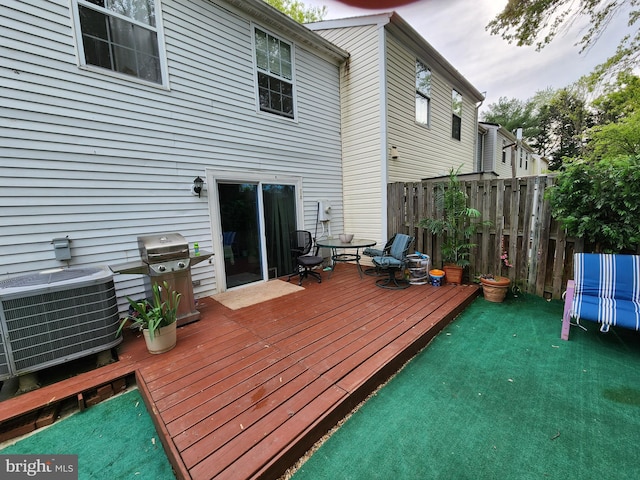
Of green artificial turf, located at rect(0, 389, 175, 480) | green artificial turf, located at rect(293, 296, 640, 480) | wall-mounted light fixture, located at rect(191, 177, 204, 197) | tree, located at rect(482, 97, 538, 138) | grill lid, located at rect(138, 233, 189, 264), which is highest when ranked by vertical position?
tree, located at rect(482, 97, 538, 138)

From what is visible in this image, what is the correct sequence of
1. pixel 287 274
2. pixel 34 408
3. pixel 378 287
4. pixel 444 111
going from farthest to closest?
pixel 444 111 → pixel 287 274 → pixel 378 287 → pixel 34 408

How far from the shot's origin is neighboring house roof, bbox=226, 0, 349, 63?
169 inches

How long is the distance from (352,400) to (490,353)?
1.66 meters

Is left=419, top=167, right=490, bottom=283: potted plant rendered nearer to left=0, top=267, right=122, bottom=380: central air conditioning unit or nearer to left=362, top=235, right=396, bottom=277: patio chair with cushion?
left=362, top=235, right=396, bottom=277: patio chair with cushion

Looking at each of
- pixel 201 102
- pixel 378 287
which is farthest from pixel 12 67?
pixel 378 287

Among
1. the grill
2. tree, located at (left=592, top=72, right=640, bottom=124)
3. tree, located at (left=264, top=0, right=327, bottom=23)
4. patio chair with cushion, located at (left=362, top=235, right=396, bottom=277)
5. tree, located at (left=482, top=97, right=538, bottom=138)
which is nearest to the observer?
the grill

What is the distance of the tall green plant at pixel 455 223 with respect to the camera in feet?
14.3

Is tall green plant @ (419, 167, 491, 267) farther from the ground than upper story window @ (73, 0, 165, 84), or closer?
closer

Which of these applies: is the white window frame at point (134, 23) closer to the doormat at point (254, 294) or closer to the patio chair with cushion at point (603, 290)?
the doormat at point (254, 294)

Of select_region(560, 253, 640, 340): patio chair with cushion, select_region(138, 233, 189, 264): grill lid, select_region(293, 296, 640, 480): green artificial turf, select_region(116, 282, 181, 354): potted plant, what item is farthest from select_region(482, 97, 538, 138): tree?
select_region(116, 282, 181, 354): potted plant

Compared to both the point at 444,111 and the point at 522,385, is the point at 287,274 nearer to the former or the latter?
the point at 522,385

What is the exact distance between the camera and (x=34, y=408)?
190cm

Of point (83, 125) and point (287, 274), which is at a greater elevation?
point (83, 125)

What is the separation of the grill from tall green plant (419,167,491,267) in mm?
4036
